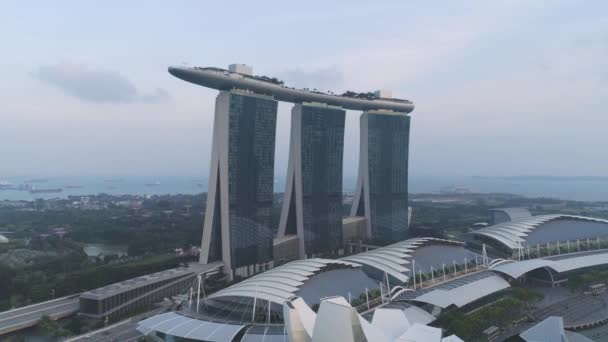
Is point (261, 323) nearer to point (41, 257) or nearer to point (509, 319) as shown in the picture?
point (509, 319)

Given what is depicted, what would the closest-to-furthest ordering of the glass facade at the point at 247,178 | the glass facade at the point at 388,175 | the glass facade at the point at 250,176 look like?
the glass facade at the point at 247,178
the glass facade at the point at 250,176
the glass facade at the point at 388,175

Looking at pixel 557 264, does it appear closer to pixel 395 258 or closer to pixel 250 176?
pixel 395 258

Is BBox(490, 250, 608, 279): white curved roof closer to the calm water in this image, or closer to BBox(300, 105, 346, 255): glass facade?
BBox(300, 105, 346, 255): glass facade

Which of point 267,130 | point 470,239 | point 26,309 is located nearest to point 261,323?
point 26,309

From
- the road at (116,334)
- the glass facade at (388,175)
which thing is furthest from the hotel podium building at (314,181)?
the road at (116,334)

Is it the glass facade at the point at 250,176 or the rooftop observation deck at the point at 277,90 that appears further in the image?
the glass facade at the point at 250,176

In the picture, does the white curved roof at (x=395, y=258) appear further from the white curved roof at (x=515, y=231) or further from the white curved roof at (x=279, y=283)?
the white curved roof at (x=515, y=231)

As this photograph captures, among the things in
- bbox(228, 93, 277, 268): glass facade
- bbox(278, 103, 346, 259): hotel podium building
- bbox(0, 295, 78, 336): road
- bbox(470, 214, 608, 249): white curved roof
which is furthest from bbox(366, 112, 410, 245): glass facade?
bbox(0, 295, 78, 336): road
